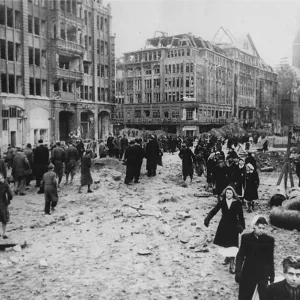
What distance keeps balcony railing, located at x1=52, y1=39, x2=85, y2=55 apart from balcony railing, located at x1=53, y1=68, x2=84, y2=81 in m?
2.23

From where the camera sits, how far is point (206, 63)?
71.0 m

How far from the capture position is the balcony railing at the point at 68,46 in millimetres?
39875

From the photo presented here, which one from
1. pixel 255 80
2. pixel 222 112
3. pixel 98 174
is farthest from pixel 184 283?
pixel 255 80

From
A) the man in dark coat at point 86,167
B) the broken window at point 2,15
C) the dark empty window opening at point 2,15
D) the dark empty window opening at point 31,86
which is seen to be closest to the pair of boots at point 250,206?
the man in dark coat at point 86,167

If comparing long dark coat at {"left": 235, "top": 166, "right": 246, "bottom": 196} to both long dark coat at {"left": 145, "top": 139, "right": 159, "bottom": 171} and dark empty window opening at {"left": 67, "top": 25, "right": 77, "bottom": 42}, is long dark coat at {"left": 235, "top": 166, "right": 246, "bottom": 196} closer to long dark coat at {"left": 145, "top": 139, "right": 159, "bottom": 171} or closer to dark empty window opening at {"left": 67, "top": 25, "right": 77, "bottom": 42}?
long dark coat at {"left": 145, "top": 139, "right": 159, "bottom": 171}

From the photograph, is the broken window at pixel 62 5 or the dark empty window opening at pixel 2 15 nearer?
the dark empty window opening at pixel 2 15

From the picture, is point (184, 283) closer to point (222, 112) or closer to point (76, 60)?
point (76, 60)

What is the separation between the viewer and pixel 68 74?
41531 mm

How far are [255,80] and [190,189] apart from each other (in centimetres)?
8147

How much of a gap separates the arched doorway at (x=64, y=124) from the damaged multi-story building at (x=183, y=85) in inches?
1047

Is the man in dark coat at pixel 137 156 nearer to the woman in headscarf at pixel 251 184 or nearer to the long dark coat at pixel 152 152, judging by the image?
the long dark coat at pixel 152 152

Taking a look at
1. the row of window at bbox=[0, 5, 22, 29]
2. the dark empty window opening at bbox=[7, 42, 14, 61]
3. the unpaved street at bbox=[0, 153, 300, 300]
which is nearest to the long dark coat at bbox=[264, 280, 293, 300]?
the unpaved street at bbox=[0, 153, 300, 300]

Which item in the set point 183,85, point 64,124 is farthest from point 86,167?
point 183,85

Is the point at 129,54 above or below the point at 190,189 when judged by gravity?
above
